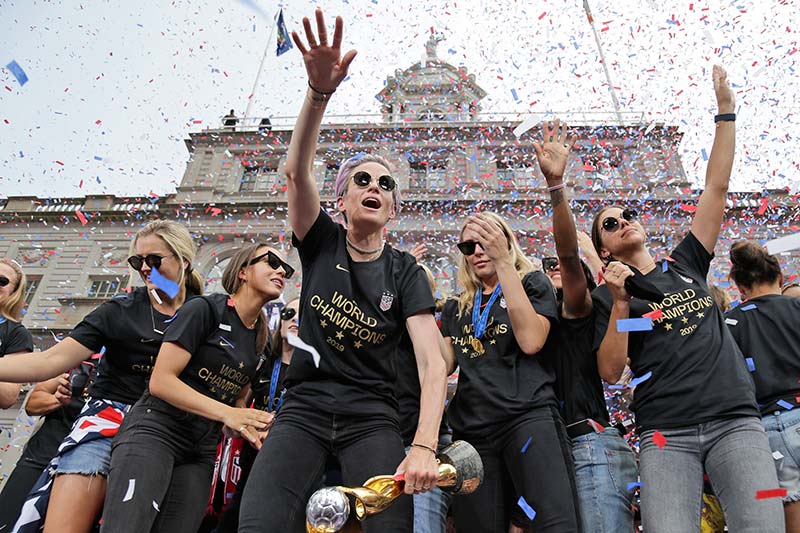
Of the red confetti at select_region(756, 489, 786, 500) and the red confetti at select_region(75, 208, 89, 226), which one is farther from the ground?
the red confetti at select_region(75, 208, 89, 226)

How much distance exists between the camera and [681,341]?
2.77 metres

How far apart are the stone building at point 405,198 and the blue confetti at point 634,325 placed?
1565 cm

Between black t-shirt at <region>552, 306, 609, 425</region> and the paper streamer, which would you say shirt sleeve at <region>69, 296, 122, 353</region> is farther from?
black t-shirt at <region>552, 306, 609, 425</region>

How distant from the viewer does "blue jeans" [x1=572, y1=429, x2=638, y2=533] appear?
2.62 metres

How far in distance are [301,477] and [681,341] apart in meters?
2.15

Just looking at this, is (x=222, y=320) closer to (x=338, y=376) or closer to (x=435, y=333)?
(x=338, y=376)

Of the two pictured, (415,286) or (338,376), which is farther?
(415,286)

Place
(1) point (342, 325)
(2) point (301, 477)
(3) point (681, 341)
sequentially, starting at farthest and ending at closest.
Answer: (3) point (681, 341)
(1) point (342, 325)
(2) point (301, 477)

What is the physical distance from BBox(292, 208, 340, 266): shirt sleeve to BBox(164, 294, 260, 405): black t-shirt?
2.76 feet

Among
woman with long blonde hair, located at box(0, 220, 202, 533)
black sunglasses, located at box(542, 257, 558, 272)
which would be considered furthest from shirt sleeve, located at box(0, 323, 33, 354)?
black sunglasses, located at box(542, 257, 558, 272)

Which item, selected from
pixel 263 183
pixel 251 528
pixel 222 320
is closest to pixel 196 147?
pixel 263 183

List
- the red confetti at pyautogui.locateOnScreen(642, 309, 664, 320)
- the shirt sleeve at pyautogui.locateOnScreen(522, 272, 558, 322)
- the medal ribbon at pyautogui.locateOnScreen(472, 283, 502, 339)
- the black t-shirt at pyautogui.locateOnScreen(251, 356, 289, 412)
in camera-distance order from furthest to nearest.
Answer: the black t-shirt at pyautogui.locateOnScreen(251, 356, 289, 412)
the medal ribbon at pyautogui.locateOnScreen(472, 283, 502, 339)
the shirt sleeve at pyautogui.locateOnScreen(522, 272, 558, 322)
the red confetti at pyautogui.locateOnScreen(642, 309, 664, 320)

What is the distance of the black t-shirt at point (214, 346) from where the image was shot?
284 cm

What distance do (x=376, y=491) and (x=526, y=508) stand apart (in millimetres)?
1067
